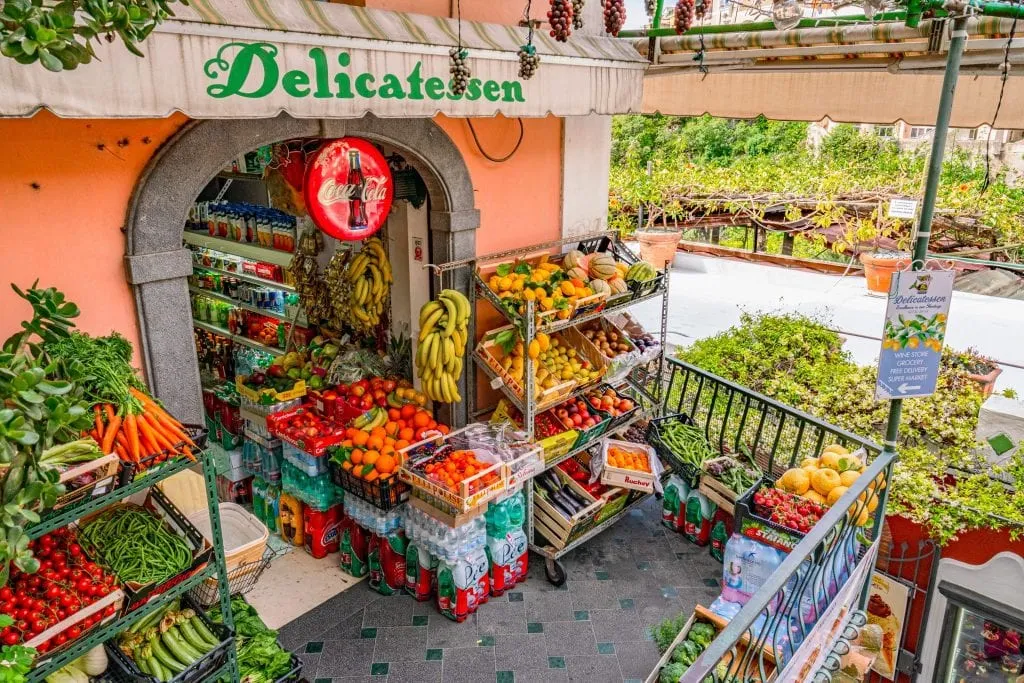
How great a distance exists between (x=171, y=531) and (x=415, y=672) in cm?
190

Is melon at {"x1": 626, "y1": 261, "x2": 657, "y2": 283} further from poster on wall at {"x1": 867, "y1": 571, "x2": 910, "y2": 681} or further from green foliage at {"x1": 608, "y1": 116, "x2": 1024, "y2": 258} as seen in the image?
green foliage at {"x1": 608, "y1": 116, "x2": 1024, "y2": 258}

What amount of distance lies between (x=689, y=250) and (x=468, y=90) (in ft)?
40.6

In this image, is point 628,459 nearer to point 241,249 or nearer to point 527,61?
point 527,61

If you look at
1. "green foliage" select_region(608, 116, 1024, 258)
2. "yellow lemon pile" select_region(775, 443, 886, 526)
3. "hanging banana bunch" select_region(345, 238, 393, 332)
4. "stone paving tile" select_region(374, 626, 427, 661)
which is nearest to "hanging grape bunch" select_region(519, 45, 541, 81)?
"hanging banana bunch" select_region(345, 238, 393, 332)

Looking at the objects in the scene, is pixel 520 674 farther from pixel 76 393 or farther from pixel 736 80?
pixel 736 80

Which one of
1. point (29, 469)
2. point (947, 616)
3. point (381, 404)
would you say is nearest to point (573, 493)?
point (381, 404)

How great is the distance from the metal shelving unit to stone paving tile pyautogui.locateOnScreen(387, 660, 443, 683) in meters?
1.13

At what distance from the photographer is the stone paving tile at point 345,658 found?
447 cm

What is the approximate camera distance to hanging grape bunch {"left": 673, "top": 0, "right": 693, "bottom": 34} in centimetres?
434

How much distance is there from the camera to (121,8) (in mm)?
1763

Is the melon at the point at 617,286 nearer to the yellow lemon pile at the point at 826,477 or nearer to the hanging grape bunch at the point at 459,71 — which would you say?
Result: the yellow lemon pile at the point at 826,477

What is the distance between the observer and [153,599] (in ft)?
10.3

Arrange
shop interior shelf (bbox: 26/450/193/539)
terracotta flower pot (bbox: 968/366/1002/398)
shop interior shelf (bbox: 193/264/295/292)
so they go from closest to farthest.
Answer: shop interior shelf (bbox: 26/450/193/539) < terracotta flower pot (bbox: 968/366/1002/398) < shop interior shelf (bbox: 193/264/295/292)

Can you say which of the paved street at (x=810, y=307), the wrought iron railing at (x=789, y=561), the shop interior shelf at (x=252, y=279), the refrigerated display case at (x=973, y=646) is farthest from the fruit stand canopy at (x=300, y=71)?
the paved street at (x=810, y=307)
